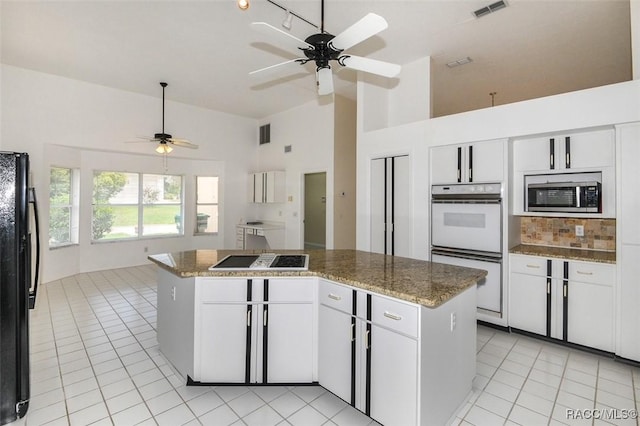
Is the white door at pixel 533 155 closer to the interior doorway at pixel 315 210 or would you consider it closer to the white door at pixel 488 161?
the white door at pixel 488 161

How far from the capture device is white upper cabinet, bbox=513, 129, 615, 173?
2914mm

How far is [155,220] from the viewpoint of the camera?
6820mm

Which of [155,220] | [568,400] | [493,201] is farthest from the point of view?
[155,220]

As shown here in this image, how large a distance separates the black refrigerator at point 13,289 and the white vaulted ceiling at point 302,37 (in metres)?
2.04

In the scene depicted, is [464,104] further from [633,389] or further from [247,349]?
[247,349]

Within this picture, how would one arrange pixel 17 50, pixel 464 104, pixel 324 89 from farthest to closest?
pixel 464 104
pixel 17 50
pixel 324 89

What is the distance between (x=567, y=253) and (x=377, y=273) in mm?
2315

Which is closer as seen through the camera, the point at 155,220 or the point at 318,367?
the point at 318,367

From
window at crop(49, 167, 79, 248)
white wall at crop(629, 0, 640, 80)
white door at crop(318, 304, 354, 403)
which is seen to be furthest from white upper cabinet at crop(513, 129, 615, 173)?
window at crop(49, 167, 79, 248)

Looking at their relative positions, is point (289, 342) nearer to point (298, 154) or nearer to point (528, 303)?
point (528, 303)

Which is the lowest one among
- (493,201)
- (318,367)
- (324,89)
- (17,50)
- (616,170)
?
(318,367)

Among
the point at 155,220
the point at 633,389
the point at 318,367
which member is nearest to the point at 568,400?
the point at 633,389

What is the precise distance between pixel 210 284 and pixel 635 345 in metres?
3.59

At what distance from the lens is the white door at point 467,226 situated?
340cm
